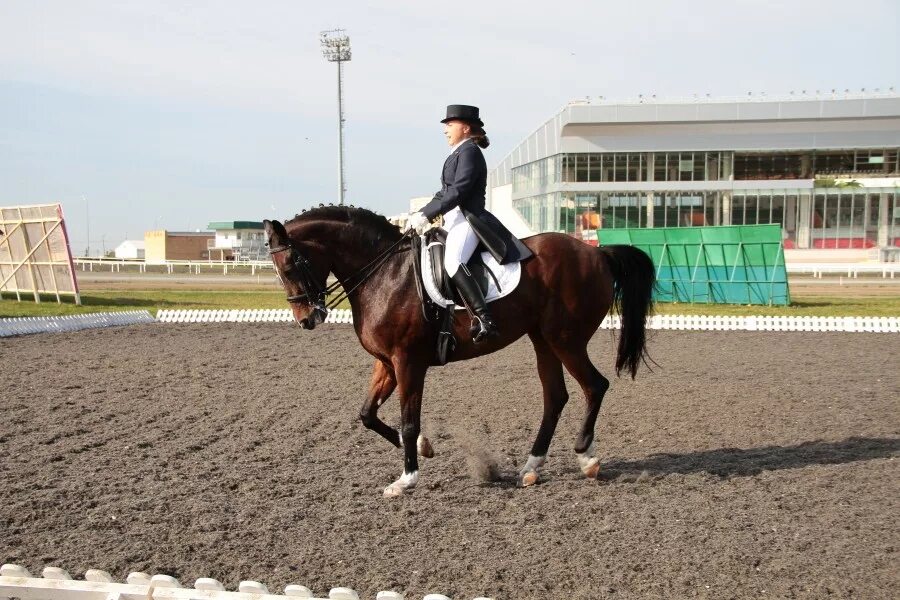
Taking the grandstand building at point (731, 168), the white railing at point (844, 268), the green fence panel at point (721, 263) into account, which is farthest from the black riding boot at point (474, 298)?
the grandstand building at point (731, 168)

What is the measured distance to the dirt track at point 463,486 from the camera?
4820 mm

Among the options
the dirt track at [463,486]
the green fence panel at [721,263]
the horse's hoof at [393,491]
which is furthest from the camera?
the green fence panel at [721,263]

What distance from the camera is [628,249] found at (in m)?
7.85

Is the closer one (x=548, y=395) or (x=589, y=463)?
(x=589, y=463)

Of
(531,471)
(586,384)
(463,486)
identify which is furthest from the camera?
(586,384)

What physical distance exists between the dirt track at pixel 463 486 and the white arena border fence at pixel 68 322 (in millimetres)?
5639

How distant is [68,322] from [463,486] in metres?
14.9

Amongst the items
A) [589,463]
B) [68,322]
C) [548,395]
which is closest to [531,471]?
[589,463]

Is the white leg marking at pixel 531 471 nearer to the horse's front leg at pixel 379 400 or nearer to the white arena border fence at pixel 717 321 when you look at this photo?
the horse's front leg at pixel 379 400

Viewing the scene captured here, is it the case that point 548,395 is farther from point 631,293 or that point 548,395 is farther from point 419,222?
point 419,222

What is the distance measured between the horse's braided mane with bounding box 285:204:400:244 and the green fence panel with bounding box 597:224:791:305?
2094 centimetres

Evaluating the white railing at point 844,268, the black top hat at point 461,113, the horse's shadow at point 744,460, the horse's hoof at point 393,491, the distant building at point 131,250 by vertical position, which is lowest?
the distant building at point 131,250

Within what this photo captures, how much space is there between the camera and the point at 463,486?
6723mm

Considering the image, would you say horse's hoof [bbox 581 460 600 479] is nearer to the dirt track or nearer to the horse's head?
the dirt track
